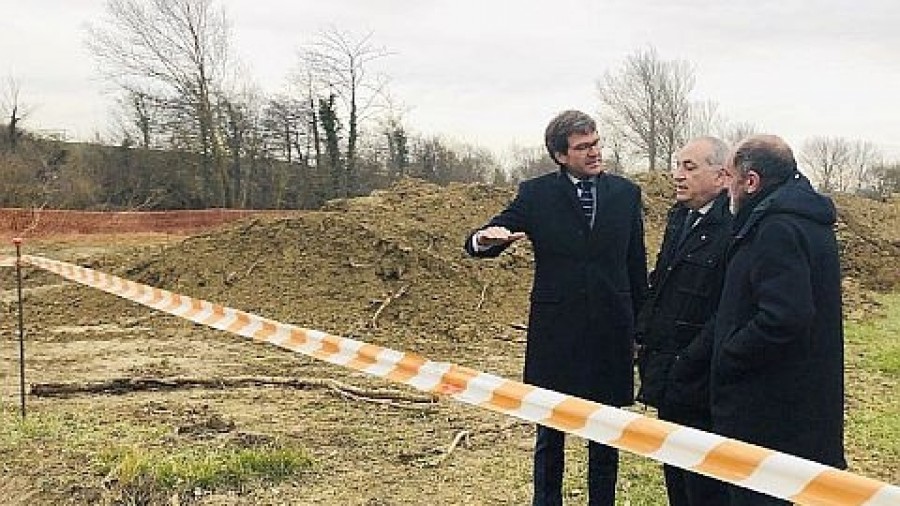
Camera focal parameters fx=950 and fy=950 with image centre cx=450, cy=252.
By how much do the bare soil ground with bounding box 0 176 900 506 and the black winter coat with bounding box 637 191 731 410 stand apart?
1.60 meters

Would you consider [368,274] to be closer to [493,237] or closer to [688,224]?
[493,237]

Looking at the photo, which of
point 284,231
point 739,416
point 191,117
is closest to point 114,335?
point 284,231

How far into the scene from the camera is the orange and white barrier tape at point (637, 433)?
2316 mm

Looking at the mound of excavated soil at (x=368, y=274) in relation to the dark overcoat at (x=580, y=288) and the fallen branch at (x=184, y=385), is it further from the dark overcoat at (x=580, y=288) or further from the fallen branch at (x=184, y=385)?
the dark overcoat at (x=580, y=288)

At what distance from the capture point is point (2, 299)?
16.4 meters

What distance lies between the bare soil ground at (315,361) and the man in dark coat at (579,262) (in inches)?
47.7

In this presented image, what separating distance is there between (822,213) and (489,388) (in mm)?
1342

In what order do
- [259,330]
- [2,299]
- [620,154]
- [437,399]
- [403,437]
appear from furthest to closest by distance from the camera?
1. [620,154]
2. [2,299]
3. [437,399]
4. [403,437]
5. [259,330]

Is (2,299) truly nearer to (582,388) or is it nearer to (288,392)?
(288,392)

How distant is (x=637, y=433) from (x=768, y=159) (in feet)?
4.05

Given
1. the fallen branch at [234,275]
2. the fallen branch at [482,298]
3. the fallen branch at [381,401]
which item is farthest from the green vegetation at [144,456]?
the fallen branch at [234,275]

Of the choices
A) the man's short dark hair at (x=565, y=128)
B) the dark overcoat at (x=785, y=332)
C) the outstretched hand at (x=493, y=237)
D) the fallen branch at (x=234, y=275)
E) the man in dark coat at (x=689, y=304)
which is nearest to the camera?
the dark overcoat at (x=785, y=332)

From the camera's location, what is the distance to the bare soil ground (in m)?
5.64

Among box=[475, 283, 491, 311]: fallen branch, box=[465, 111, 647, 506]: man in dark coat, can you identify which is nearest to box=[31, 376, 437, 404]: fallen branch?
box=[465, 111, 647, 506]: man in dark coat
